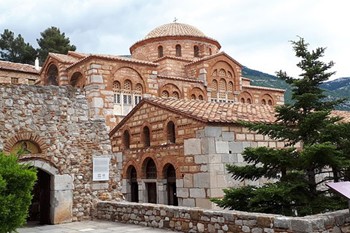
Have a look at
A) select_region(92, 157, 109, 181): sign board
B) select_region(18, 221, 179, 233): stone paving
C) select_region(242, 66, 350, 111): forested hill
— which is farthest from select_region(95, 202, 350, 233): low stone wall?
select_region(242, 66, 350, 111): forested hill

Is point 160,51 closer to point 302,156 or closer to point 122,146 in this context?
Answer: point 122,146

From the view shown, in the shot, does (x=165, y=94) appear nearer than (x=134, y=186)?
No

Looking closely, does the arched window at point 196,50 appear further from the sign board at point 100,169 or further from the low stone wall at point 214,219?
the low stone wall at point 214,219

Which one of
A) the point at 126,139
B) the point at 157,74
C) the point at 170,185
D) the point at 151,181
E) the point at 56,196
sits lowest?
the point at 56,196

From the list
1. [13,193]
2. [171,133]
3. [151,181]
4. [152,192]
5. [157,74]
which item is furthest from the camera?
[157,74]

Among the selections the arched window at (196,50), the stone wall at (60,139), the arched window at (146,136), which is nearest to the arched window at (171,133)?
the arched window at (146,136)

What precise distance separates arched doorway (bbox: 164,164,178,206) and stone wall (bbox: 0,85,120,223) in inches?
99.3

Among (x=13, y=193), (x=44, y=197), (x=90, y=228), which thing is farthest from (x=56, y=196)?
(x=13, y=193)

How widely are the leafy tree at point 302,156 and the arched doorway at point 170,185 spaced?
4489 mm

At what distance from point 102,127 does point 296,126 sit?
204 inches

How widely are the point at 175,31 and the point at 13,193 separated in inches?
1012

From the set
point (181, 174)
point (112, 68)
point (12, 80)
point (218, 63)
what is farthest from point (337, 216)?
point (12, 80)

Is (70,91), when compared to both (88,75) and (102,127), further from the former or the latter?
(88,75)

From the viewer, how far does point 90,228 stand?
28.3 feet
